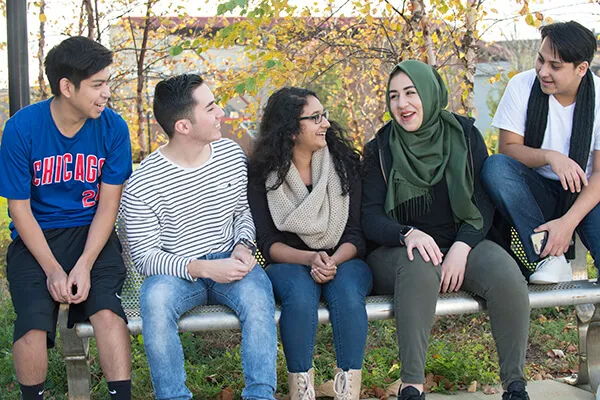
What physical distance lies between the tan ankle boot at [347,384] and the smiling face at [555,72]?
5.47 ft

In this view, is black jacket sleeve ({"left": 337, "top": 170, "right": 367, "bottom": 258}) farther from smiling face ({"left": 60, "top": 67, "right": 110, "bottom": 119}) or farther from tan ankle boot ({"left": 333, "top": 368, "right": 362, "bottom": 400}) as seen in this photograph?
smiling face ({"left": 60, "top": 67, "right": 110, "bottom": 119})

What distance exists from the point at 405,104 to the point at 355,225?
2.04 ft

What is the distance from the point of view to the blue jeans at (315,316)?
296 centimetres

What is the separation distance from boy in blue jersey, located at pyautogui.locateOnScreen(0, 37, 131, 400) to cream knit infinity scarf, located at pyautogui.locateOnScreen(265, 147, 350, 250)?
2.39ft

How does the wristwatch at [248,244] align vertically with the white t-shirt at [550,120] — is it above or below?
below

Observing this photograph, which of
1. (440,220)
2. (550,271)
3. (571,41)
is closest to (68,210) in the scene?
(440,220)

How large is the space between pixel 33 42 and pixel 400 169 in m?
5.50

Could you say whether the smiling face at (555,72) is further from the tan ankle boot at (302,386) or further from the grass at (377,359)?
the tan ankle boot at (302,386)

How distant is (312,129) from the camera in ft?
11.3

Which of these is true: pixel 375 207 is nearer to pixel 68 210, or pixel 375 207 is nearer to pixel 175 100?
pixel 175 100

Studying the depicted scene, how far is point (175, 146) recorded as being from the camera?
3.36m

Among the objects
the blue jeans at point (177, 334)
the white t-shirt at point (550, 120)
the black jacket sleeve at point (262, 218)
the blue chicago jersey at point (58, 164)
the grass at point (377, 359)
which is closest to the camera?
the blue jeans at point (177, 334)

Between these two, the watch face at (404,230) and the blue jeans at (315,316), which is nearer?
the blue jeans at (315,316)

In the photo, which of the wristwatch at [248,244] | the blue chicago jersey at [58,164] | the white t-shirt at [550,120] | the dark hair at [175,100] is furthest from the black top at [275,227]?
the white t-shirt at [550,120]
